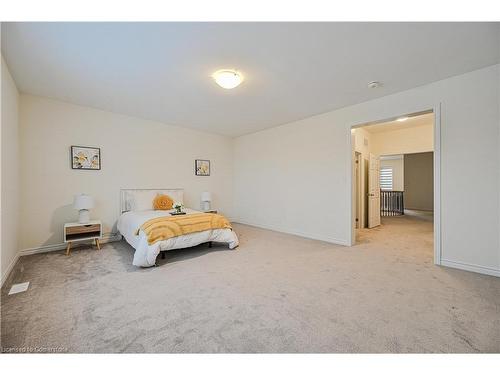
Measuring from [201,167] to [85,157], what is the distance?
2494 mm

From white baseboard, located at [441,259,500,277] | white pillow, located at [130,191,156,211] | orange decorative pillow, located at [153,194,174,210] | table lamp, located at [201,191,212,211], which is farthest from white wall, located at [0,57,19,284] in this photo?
white baseboard, located at [441,259,500,277]

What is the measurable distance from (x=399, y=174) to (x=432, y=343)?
1152cm

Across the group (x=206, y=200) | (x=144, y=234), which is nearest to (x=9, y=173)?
(x=144, y=234)

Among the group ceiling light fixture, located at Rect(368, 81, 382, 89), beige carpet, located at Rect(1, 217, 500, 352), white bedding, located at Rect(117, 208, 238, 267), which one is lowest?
beige carpet, located at Rect(1, 217, 500, 352)

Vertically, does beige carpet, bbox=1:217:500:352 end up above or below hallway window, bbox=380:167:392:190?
below

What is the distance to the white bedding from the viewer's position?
9.29 ft

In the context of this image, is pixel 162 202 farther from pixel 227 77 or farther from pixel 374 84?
pixel 374 84

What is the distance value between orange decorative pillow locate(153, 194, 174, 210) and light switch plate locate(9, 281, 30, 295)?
2.34 meters

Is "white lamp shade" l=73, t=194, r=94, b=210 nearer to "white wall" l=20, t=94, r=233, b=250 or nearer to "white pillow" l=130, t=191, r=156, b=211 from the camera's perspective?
"white wall" l=20, t=94, r=233, b=250

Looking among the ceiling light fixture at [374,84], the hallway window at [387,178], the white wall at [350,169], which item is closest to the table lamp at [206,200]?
the white wall at [350,169]

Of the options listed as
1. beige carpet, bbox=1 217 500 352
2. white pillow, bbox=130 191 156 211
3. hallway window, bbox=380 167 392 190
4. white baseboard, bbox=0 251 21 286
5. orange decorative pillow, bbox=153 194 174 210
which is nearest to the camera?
beige carpet, bbox=1 217 500 352
